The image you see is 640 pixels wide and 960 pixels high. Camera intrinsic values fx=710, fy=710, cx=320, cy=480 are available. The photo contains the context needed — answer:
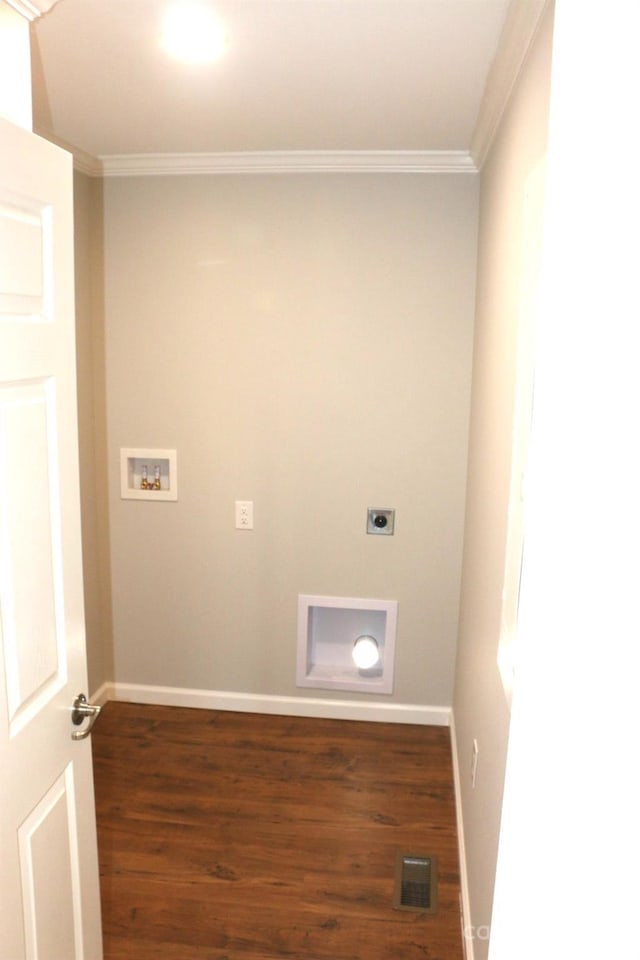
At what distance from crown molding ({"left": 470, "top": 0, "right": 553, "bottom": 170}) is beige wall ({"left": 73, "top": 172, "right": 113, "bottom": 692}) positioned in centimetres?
170

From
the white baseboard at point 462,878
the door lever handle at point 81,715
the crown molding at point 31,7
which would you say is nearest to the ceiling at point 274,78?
the crown molding at point 31,7

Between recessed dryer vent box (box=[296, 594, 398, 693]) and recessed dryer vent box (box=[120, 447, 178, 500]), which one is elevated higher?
recessed dryer vent box (box=[120, 447, 178, 500])

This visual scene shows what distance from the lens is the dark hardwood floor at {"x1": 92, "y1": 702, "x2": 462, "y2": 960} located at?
7.18ft

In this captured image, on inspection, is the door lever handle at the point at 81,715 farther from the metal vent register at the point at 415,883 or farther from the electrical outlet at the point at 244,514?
the electrical outlet at the point at 244,514

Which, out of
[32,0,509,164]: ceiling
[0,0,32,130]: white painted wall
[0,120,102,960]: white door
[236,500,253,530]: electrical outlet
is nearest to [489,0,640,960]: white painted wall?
[0,120,102,960]: white door

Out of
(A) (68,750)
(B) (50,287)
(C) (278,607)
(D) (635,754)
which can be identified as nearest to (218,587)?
(C) (278,607)

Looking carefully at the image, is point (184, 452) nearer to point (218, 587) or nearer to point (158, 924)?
point (218, 587)

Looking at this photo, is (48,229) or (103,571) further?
(103,571)

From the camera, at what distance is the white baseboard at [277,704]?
3.43 m

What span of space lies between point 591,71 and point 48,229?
1.19 m

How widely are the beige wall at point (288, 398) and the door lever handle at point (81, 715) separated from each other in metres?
1.76

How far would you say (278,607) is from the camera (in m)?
3.39

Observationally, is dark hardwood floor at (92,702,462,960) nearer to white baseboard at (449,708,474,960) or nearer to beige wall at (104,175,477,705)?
white baseboard at (449,708,474,960)

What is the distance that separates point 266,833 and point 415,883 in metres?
0.58
